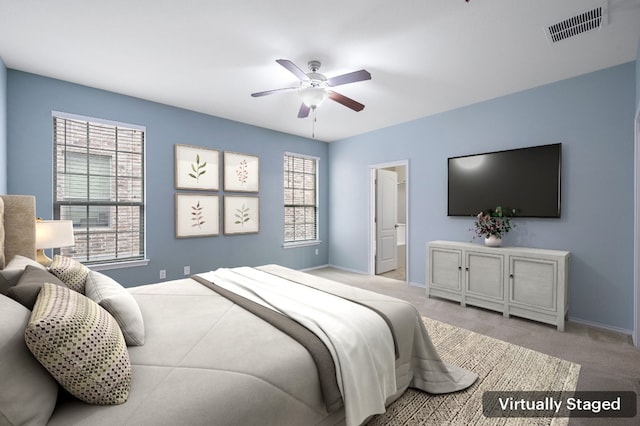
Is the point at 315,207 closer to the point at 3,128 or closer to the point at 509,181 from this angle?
the point at 509,181

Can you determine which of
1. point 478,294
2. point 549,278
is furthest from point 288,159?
point 549,278

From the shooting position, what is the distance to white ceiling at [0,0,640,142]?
2.07m

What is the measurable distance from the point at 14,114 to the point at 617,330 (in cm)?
653

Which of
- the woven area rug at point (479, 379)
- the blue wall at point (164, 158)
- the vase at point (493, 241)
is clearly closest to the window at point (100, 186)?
the blue wall at point (164, 158)

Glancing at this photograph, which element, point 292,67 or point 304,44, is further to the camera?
point 304,44

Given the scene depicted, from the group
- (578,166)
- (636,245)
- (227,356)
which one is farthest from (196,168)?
(636,245)

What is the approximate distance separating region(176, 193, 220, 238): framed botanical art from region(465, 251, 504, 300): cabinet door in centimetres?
358

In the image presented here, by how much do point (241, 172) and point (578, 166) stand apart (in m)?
4.38

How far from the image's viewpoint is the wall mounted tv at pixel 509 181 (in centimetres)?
330

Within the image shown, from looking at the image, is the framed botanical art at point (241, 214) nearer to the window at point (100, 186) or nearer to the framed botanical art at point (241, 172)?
the framed botanical art at point (241, 172)

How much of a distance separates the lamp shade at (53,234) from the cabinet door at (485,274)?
4236 mm

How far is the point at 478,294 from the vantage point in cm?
Answer: 353

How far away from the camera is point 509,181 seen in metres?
3.60

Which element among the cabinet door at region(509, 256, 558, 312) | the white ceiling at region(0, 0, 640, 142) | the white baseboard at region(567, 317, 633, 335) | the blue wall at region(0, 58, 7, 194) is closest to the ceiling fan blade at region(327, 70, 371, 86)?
the white ceiling at region(0, 0, 640, 142)
